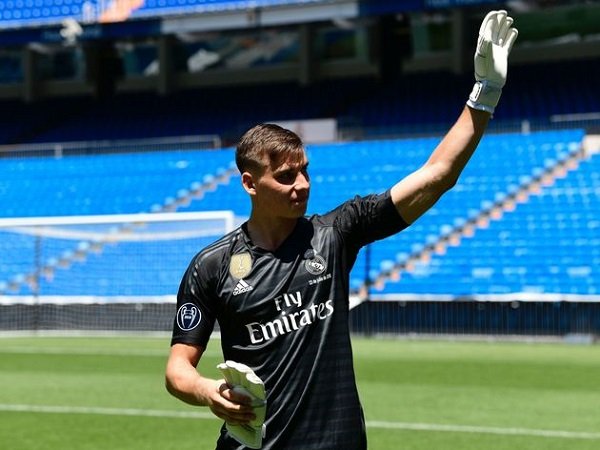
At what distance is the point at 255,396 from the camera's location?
3.27 m

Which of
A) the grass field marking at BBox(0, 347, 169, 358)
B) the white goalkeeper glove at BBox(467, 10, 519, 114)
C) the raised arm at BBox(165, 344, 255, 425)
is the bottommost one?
the grass field marking at BBox(0, 347, 169, 358)

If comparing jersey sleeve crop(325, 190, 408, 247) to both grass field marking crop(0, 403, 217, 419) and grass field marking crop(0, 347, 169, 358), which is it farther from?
grass field marking crop(0, 347, 169, 358)

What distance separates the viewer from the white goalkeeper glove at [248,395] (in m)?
3.18

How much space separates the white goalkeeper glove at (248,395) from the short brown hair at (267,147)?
29.8 inches

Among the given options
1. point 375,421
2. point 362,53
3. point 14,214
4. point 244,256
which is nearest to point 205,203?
point 14,214

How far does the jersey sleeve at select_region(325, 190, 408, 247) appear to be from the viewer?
149 inches

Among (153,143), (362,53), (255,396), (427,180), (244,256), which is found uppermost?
(362,53)

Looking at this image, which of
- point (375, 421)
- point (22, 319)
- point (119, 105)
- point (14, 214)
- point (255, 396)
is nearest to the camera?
point (255, 396)

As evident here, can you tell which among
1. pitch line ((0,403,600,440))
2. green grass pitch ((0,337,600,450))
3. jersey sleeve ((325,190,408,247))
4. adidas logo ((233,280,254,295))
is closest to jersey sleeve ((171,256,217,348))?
adidas logo ((233,280,254,295))

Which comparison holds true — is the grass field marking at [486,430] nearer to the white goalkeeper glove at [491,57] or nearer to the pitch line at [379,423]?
the pitch line at [379,423]

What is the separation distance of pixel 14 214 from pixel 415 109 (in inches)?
472

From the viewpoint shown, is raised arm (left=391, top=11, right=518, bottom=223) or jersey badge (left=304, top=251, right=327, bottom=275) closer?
raised arm (left=391, top=11, right=518, bottom=223)

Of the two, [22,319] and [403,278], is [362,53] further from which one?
[22,319]

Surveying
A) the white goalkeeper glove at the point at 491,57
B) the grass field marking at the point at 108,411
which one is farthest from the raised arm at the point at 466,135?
the grass field marking at the point at 108,411
